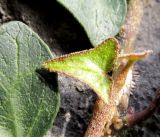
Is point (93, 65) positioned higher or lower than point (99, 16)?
lower

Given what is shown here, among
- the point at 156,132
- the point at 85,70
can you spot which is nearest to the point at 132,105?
the point at 156,132

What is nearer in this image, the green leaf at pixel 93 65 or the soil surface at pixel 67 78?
the green leaf at pixel 93 65

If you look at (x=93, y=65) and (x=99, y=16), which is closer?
(x=93, y=65)

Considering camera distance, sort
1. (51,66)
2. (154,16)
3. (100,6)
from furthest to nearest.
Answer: (154,16)
(100,6)
(51,66)

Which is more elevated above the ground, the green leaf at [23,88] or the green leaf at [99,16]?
the green leaf at [99,16]

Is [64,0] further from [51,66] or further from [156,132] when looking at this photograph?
[156,132]
